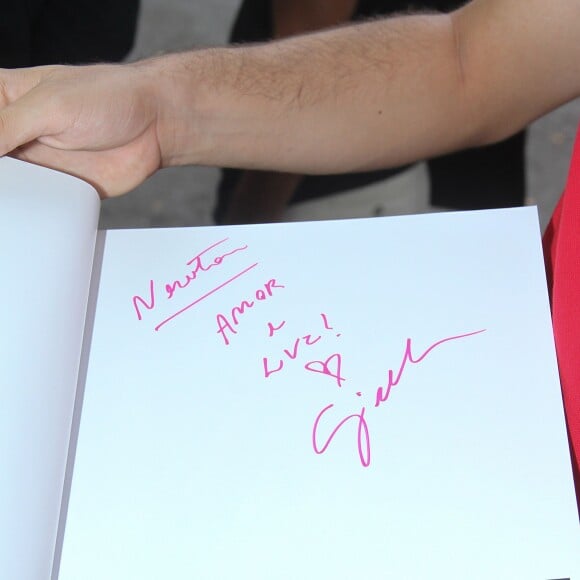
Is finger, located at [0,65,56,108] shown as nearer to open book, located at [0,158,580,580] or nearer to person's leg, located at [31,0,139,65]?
open book, located at [0,158,580,580]

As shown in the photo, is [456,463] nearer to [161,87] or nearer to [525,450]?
[525,450]

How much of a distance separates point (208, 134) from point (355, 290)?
0.20 m

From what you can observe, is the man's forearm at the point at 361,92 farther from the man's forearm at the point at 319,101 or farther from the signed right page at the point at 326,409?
the signed right page at the point at 326,409

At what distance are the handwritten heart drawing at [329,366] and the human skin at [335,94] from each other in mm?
215

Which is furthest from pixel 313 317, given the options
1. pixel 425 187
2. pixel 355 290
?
pixel 425 187

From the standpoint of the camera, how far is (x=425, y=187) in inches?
47.7
